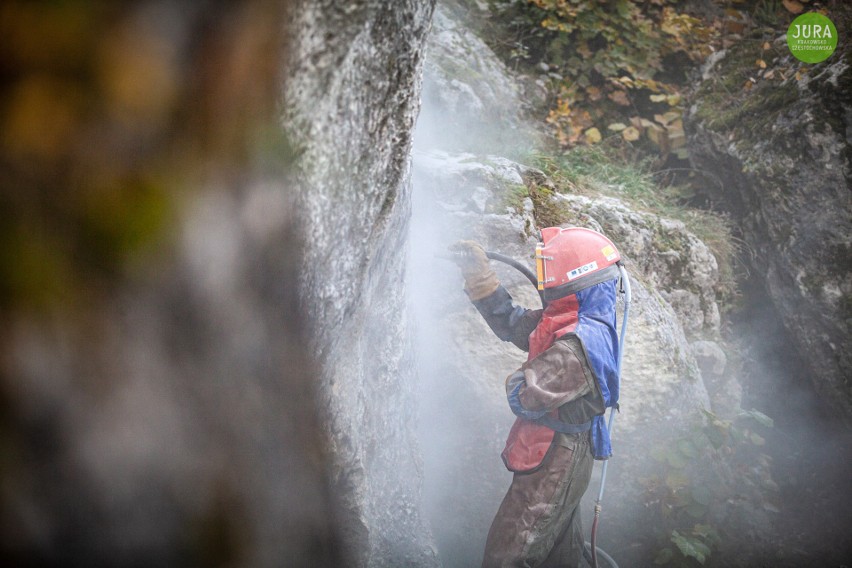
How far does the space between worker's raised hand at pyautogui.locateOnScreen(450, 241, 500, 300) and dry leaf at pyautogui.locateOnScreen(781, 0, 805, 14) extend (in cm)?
618

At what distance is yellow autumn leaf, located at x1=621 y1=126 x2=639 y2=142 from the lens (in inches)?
243

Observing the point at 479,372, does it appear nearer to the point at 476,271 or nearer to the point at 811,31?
the point at 476,271

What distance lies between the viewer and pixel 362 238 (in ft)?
6.91

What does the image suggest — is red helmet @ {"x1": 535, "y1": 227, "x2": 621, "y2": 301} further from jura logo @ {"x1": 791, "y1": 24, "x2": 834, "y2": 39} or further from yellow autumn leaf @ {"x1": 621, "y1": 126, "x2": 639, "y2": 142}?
jura logo @ {"x1": 791, "y1": 24, "x2": 834, "y2": 39}

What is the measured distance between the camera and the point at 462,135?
4.92 metres

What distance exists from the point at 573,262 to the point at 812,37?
5183 mm

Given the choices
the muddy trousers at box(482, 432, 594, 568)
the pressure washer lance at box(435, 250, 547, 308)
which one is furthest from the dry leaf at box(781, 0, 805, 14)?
the muddy trousers at box(482, 432, 594, 568)

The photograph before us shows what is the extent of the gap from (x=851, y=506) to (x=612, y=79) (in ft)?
16.8

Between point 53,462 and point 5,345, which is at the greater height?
point 5,345

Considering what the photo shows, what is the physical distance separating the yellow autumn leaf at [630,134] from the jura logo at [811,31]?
1884mm

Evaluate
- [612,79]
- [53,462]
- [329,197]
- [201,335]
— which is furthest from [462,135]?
[53,462]

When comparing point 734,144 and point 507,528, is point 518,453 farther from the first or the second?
point 734,144

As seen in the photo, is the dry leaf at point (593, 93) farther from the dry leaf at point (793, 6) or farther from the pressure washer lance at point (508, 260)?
the pressure washer lance at point (508, 260)

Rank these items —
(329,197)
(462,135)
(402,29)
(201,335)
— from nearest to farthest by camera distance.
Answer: (201,335), (329,197), (402,29), (462,135)
